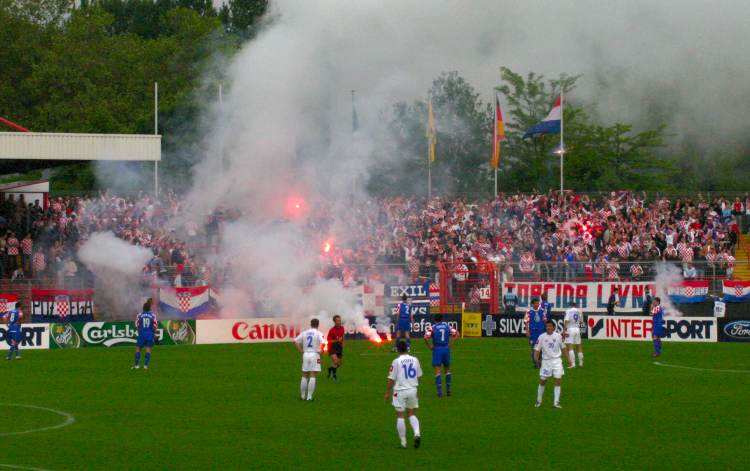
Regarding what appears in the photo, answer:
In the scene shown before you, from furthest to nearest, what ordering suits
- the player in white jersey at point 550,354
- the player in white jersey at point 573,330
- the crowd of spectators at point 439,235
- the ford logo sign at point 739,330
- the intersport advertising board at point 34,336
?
the crowd of spectators at point 439,235 → the ford logo sign at point 739,330 → the intersport advertising board at point 34,336 → the player in white jersey at point 573,330 → the player in white jersey at point 550,354

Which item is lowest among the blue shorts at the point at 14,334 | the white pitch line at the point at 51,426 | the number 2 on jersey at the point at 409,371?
the white pitch line at the point at 51,426

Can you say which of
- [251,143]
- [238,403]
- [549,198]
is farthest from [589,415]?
[549,198]

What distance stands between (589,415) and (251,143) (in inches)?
804

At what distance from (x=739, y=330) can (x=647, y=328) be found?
3576mm

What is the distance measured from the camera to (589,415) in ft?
79.1

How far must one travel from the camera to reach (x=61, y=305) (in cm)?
4369

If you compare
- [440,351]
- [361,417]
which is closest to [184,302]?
[440,351]

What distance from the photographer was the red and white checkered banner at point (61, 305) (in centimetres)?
4338

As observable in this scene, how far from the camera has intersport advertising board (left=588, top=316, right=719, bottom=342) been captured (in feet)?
149

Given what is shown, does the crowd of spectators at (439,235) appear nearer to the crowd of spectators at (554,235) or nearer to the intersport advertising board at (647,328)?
the crowd of spectators at (554,235)

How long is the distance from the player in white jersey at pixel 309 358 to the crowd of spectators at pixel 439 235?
19.3 m

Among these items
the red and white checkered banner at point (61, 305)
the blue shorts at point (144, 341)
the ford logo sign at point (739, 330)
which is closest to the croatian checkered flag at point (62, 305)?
the red and white checkered banner at point (61, 305)

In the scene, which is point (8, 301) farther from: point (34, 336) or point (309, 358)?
point (309, 358)

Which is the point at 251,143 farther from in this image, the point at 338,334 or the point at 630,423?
the point at 630,423
